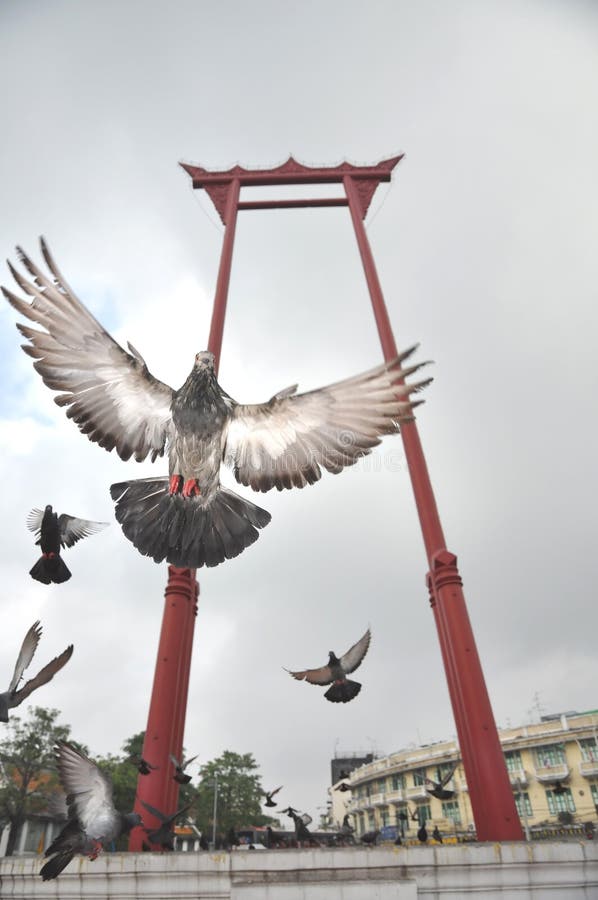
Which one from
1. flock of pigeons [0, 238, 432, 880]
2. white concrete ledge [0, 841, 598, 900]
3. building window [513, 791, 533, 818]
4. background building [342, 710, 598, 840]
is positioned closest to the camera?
flock of pigeons [0, 238, 432, 880]

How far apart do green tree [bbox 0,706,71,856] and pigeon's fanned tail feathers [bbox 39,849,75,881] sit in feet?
87.7

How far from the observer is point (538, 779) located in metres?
27.4

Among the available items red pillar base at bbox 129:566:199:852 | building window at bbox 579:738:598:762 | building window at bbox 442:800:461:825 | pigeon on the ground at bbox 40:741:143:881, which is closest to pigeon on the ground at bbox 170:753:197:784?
red pillar base at bbox 129:566:199:852

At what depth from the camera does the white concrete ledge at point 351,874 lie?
5562mm

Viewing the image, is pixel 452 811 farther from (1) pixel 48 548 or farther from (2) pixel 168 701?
(1) pixel 48 548

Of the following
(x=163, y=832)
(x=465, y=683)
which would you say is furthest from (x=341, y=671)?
(x=163, y=832)

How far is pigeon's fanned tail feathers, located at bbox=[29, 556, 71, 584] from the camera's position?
326 centimetres

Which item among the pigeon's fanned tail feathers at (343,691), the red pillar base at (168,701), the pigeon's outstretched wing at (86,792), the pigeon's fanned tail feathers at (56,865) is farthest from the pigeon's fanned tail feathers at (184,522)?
the red pillar base at (168,701)

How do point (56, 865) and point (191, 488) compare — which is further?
point (56, 865)

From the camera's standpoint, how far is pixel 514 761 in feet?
94.4

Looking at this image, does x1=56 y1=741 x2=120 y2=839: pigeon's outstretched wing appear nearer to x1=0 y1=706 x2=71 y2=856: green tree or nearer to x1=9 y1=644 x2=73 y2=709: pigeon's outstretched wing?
x1=9 y1=644 x2=73 y2=709: pigeon's outstretched wing

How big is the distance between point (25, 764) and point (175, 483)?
101ft

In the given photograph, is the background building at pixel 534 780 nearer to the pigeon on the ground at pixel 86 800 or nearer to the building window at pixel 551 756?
the building window at pixel 551 756

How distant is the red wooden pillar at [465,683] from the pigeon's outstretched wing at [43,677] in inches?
258
